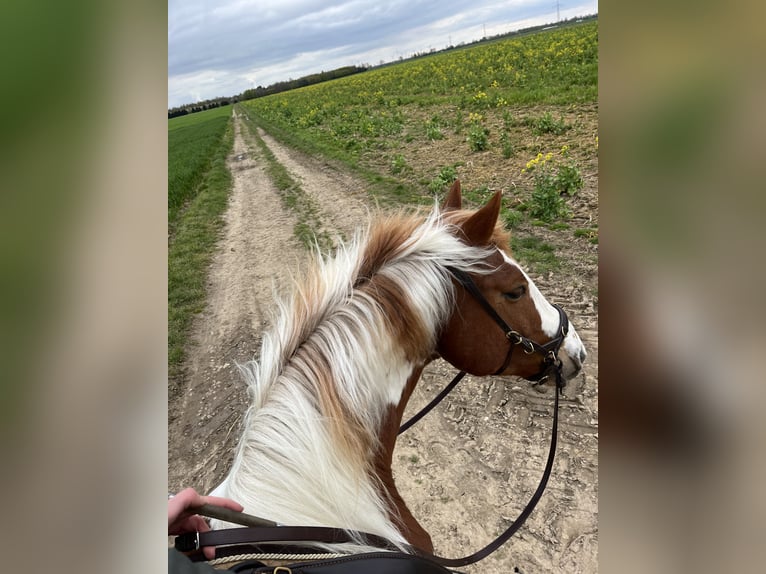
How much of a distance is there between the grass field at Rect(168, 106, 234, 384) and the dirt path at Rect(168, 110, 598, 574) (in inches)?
11.6

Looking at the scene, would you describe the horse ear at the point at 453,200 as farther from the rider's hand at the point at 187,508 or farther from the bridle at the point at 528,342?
the rider's hand at the point at 187,508

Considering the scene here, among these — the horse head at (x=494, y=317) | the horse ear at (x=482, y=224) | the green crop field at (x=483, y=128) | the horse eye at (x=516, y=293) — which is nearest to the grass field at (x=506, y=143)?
the green crop field at (x=483, y=128)

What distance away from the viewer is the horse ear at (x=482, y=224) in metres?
2.02

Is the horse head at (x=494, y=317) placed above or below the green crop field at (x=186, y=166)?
below

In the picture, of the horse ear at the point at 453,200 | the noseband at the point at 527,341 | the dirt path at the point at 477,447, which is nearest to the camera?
the noseband at the point at 527,341

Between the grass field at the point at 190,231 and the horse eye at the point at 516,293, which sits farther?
the grass field at the point at 190,231

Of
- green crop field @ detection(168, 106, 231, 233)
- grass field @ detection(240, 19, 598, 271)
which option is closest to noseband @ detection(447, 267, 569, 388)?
grass field @ detection(240, 19, 598, 271)

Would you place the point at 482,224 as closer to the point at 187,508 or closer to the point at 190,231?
the point at 187,508

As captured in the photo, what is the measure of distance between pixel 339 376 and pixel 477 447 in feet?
7.72

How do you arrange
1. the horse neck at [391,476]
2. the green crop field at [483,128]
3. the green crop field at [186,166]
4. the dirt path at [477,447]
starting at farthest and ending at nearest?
the green crop field at [186,166], the green crop field at [483,128], the dirt path at [477,447], the horse neck at [391,476]
